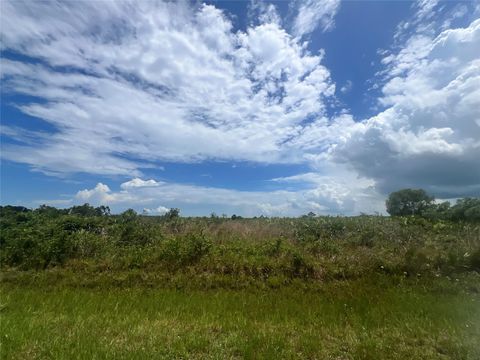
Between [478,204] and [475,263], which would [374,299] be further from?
[478,204]

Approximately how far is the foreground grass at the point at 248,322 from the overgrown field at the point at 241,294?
1.3 inches

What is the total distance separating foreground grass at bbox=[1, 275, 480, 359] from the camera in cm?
541

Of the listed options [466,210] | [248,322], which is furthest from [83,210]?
[466,210]

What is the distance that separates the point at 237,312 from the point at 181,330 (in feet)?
→ 5.95

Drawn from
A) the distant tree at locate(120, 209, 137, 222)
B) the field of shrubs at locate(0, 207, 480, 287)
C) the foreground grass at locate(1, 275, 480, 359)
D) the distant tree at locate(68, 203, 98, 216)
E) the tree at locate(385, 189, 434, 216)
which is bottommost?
the foreground grass at locate(1, 275, 480, 359)

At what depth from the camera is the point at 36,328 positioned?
6.18 meters

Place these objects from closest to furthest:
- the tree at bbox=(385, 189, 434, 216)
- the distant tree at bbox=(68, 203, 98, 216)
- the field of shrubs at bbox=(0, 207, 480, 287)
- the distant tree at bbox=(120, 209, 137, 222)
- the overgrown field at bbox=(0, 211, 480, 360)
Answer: the overgrown field at bbox=(0, 211, 480, 360) < the field of shrubs at bbox=(0, 207, 480, 287) < the distant tree at bbox=(120, 209, 137, 222) < the distant tree at bbox=(68, 203, 98, 216) < the tree at bbox=(385, 189, 434, 216)

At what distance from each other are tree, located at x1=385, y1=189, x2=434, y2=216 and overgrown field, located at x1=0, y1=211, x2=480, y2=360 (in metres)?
34.3

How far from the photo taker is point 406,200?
5019 cm

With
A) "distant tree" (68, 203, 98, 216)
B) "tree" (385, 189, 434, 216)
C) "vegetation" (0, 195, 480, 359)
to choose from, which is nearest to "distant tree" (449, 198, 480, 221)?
"vegetation" (0, 195, 480, 359)

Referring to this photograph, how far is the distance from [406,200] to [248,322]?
49.6 m

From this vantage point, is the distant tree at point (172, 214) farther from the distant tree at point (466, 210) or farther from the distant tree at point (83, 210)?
the distant tree at point (466, 210)

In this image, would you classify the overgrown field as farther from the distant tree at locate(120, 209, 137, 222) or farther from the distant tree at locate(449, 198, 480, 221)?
the distant tree at locate(449, 198, 480, 221)

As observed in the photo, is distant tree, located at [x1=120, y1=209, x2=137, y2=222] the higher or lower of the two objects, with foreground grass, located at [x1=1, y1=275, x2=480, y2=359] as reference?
higher
